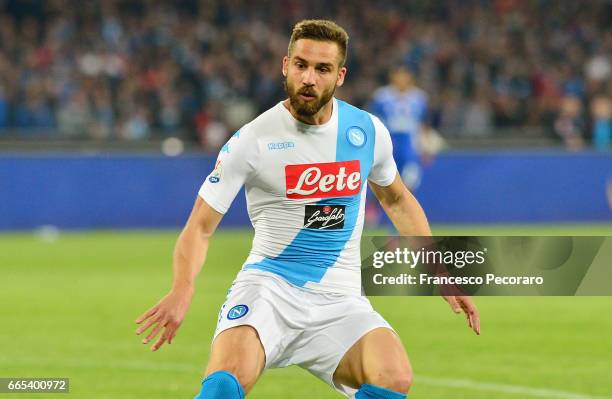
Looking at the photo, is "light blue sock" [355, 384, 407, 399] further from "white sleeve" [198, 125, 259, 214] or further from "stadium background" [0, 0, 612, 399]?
"stadium background" [0, 0, 612, 399]

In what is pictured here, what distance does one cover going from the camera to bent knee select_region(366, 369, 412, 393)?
5512mm

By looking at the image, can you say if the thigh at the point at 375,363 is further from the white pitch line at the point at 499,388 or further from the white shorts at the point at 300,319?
the white pitch line at the point at 499,388

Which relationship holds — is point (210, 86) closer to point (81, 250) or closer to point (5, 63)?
point (5, 63)

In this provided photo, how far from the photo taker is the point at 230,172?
5.60 metres

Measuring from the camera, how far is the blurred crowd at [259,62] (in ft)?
73.0

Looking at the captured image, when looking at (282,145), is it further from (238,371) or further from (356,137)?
(238,371)

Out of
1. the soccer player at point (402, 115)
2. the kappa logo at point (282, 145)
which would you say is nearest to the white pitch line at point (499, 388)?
the kappa logo at point (282, 145)

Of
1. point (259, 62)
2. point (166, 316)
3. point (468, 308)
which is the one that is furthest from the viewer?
point (259, 62)

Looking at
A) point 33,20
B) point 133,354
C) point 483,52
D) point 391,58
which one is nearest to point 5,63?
point 33,20

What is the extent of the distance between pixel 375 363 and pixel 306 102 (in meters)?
1.23

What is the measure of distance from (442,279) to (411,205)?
0.40m

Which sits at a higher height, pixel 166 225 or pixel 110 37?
pixel 110 37

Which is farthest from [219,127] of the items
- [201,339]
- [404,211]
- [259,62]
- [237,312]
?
[237,312]

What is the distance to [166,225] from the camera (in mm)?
21141
